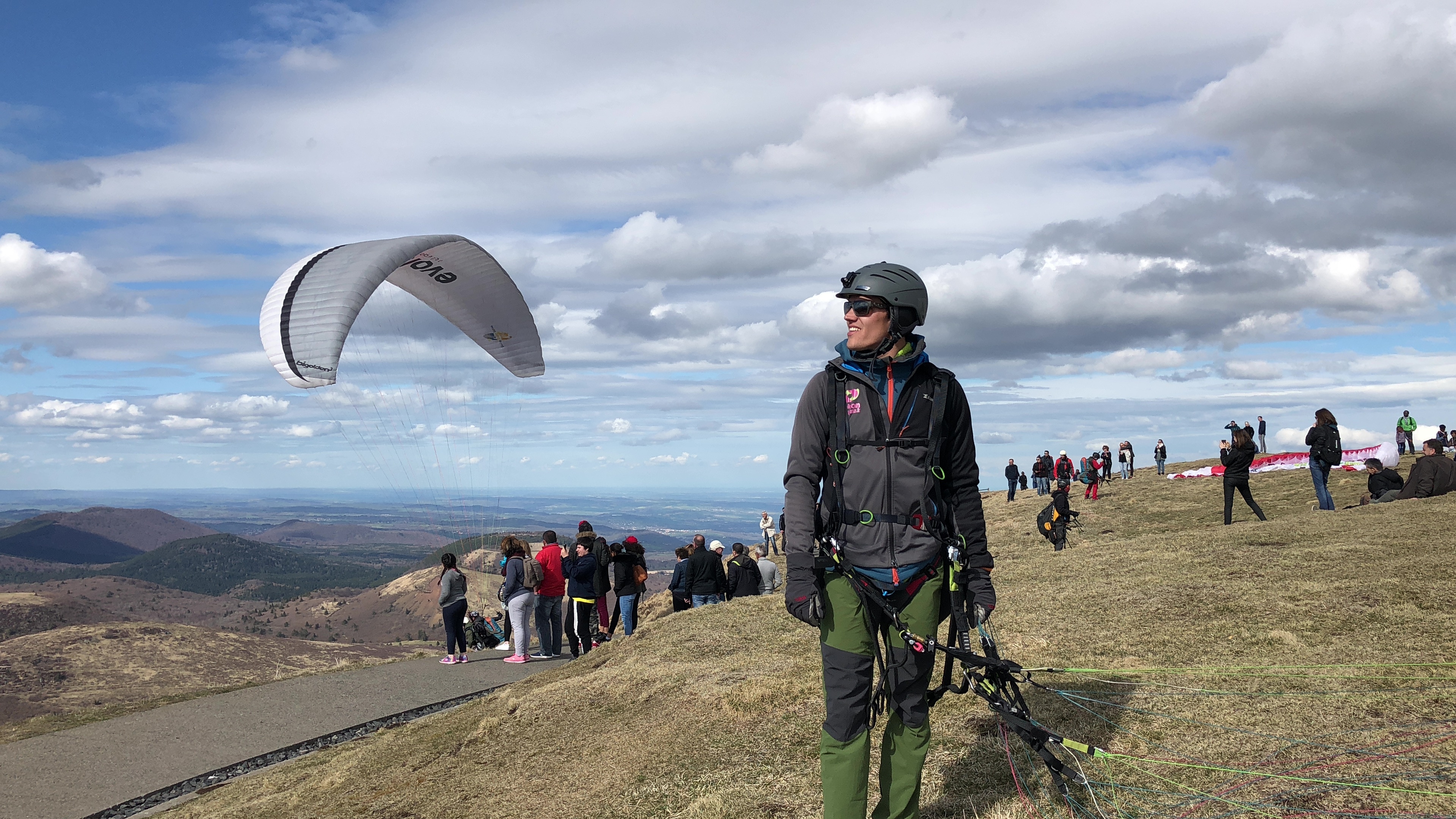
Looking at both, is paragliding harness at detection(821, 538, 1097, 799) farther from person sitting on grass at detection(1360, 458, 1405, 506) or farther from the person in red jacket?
person sitting on grass at detection(1360, 458, 1405, 506)

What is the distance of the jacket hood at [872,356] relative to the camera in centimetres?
424

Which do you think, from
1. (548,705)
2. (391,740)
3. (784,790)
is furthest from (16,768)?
(784,790)

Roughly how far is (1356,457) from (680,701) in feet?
105

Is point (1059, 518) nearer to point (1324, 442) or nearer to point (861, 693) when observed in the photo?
point (1324, 442)

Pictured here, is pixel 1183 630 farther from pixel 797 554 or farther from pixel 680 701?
pixel 797 554

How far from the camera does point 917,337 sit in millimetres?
4406

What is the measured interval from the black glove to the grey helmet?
1226mm

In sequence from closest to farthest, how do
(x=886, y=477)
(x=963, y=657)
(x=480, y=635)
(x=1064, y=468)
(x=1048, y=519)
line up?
(x=886, y=477), (x=963, y=657), (x=480, y=635), (x=1048, y=519), (x=1064, y=468)

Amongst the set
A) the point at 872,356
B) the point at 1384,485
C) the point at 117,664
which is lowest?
the point at 117,664

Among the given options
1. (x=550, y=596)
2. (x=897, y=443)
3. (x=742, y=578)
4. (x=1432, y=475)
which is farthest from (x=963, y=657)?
(x=1432, y=475)

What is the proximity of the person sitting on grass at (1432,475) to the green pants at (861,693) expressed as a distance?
17.0 metres

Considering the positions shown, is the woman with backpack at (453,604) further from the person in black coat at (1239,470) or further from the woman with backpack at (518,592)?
the person in black coat at (1239,470)

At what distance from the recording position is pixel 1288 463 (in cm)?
3381

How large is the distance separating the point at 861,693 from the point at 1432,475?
17630mm
